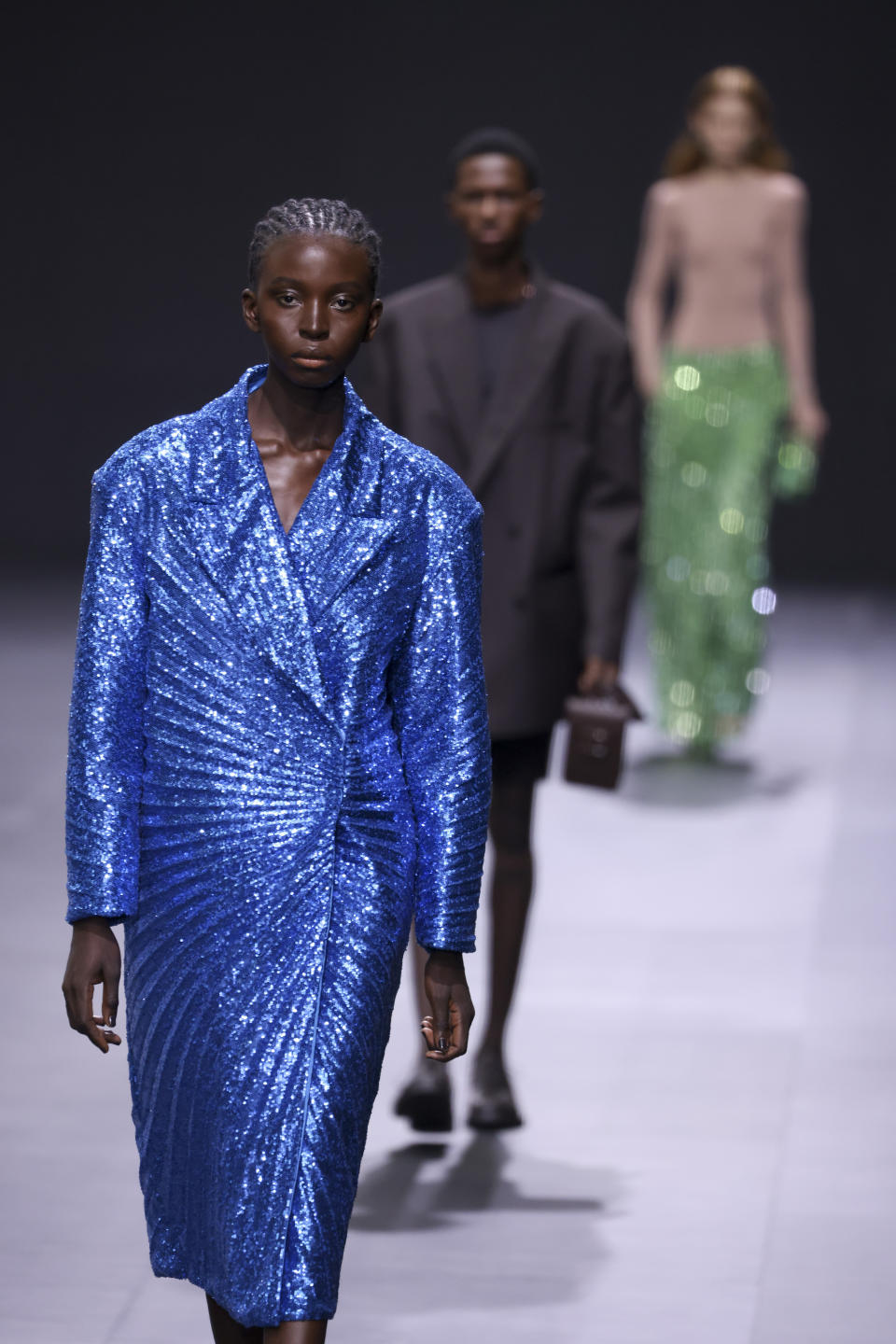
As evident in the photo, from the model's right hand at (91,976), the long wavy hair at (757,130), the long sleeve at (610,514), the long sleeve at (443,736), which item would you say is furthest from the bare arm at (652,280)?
the model's right hand at (91,976)

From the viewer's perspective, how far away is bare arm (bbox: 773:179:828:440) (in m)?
8.22

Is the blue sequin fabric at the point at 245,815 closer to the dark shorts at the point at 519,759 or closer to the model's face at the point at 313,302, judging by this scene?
the model's face at the point at 313,302

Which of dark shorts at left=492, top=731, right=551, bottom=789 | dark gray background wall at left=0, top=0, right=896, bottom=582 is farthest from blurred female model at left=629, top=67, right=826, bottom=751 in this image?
dark gray background wall at left=0, top=0, right=896, bottom=582

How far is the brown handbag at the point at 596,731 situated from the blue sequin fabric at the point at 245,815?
186 centimetres

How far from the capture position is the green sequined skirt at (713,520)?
812 centimetres

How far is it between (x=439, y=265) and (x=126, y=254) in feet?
4.81

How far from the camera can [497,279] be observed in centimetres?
486

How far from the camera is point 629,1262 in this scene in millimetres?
4184

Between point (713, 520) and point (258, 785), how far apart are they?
533 centimetres

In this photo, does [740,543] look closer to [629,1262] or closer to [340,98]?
[629,1262]

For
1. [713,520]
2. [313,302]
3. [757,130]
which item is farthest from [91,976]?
[757,130]

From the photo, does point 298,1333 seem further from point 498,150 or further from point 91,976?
point 498,150

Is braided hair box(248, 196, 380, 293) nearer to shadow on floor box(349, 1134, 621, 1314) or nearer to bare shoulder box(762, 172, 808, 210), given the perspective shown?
shadow on floor box(349, 1134, 621, 1314)

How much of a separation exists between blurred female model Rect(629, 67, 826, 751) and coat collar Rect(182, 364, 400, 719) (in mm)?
5137
